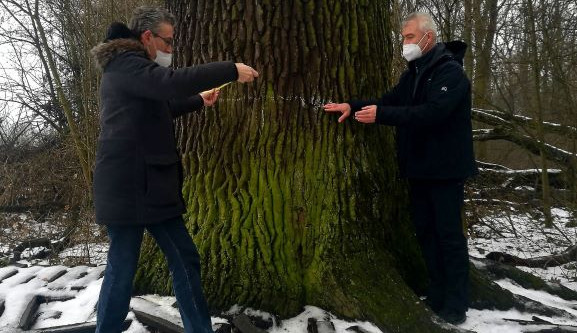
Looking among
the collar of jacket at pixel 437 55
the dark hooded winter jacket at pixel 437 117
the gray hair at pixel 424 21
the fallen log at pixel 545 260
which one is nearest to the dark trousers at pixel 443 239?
the dark hooded winter jacket at pixel 437 117

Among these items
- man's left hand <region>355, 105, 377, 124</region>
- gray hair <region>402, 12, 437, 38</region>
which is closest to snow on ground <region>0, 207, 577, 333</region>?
man's left hand <region>355, 105, 377, 124</region>

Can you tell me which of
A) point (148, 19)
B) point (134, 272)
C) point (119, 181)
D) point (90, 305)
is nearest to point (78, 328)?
point (90, 305)

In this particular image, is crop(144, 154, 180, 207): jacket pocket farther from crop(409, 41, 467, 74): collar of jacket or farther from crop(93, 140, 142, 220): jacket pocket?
crop(409, 41, 467, 74): collar of jacket

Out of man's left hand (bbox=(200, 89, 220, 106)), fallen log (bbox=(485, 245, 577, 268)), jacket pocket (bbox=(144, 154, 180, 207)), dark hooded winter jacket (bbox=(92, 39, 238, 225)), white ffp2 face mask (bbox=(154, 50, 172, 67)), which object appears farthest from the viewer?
fallen log (bbox=(485, 245, 577, 268))

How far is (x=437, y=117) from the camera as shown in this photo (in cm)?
275

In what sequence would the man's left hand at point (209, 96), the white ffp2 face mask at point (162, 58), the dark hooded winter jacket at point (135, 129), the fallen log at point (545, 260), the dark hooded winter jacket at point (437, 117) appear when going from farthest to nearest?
the fallen log at point (545, 260) → the man's left hand at point (209, 96) → the dark hooded winter jacket at point (437, 117) → the white ffp2 face mask at point (162, 58) → the dark hooded winter jacket at point (135, 129)

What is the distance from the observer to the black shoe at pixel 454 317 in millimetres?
2943

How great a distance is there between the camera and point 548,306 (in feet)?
10.6

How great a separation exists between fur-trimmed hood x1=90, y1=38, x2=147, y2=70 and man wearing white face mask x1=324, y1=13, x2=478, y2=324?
1229mm

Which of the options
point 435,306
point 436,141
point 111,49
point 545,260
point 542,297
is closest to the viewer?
point 111,49

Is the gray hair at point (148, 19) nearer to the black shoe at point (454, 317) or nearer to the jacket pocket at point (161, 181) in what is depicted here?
the jacket pocket at point (161, 181)

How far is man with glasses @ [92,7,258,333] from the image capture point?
2.21 metres

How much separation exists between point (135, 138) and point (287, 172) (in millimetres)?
1005

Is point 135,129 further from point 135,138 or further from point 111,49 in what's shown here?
point 111,49
